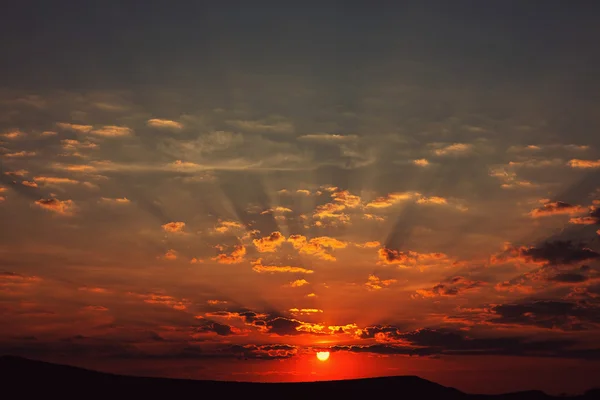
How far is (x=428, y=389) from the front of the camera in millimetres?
79875

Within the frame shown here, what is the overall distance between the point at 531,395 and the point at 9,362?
5580 cm

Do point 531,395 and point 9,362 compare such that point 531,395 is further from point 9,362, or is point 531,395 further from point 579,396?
point 9,362

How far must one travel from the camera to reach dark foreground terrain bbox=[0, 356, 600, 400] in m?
66.8

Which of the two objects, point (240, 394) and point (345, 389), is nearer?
point (240, 394)

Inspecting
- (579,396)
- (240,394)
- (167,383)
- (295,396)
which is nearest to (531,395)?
(579,396)

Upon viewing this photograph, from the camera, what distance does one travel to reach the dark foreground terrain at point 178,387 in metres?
66.8

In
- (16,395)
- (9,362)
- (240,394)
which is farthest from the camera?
(240,394)

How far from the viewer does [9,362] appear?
227 feet

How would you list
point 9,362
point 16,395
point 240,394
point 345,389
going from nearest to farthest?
point 16,395
point 9,362
point 240,394
point 345,389

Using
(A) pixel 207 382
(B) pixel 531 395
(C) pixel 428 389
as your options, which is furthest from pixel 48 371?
(B) pixel 531 395

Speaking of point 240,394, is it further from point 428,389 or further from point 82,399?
point 428,389

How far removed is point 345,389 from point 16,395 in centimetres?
3552

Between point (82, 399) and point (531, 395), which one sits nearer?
point (82, 399)

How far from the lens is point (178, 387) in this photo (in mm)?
74750
